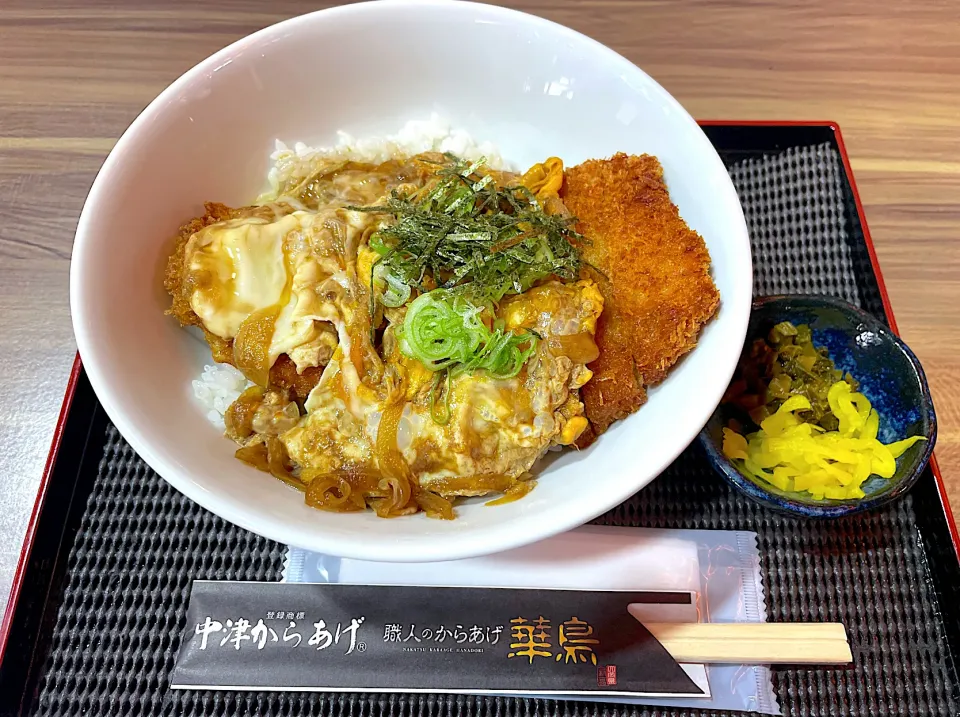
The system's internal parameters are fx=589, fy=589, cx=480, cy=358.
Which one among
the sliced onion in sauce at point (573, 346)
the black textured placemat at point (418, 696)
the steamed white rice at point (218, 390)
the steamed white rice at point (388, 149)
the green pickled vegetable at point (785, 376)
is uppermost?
the steamed white rice at point (388, 149)

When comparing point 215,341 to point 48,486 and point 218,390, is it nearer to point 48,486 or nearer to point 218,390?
point 218,390

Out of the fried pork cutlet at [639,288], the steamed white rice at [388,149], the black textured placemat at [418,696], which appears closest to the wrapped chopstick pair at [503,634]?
the black textured placemat at [418,696]

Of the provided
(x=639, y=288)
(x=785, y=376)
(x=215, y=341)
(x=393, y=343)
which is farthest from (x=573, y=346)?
(x=215, y=341)

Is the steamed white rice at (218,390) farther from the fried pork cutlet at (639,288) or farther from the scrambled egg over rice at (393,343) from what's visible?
the fried pork cutlet at (639,288)

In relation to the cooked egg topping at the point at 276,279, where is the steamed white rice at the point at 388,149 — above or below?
above

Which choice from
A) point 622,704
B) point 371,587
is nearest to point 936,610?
point 622,704

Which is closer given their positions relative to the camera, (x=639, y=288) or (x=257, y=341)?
(x=257, y=341)

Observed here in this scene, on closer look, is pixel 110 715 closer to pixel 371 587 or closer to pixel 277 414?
pixel 371 587

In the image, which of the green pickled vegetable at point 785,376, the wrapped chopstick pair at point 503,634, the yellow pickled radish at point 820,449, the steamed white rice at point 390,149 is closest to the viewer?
the wrapped chopstick pair at point 503,634
